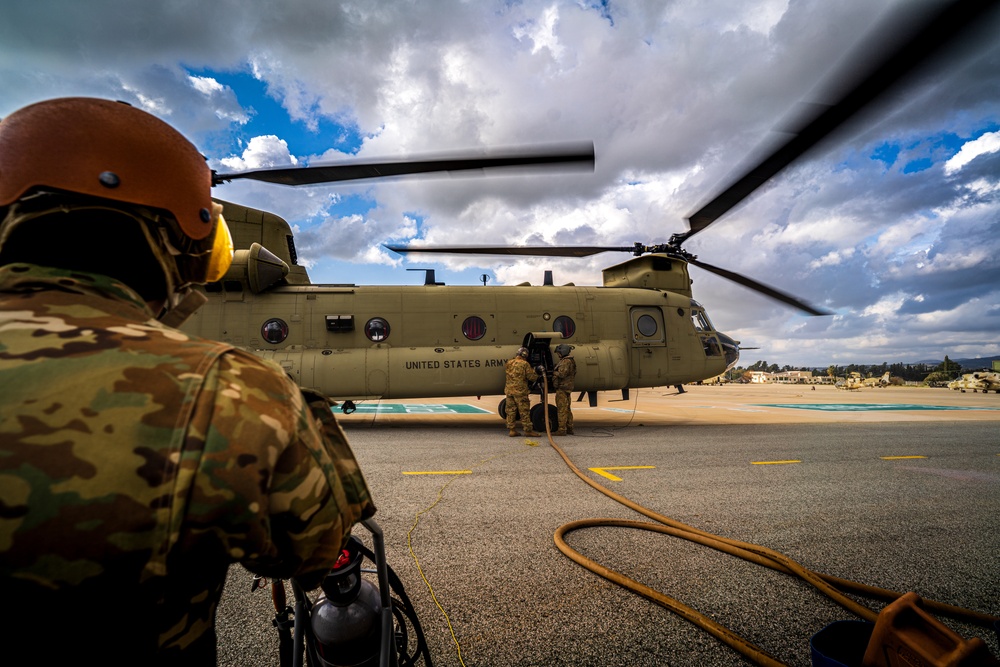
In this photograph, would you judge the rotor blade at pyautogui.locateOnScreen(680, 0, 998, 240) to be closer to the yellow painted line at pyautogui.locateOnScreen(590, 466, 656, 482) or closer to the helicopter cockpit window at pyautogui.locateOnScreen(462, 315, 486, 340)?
the yellow painted line at pyautogui.locateOnScreen(590, 466, 656, 482)

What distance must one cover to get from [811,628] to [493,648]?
5.15 ft

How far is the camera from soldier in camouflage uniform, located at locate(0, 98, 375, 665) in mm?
732

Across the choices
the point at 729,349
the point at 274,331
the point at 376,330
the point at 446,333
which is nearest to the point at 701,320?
the point at 729,349

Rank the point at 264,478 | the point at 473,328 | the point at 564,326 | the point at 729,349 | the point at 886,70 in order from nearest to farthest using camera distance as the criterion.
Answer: the point at 264,478 → the point at 886,70 → the point at 473,328 → the point at 564,326 → the point at 729,349

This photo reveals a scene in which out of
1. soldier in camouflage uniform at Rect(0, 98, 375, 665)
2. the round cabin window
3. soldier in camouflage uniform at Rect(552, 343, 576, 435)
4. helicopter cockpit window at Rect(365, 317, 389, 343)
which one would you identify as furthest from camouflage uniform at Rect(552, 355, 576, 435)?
soldier in camouflage uniform at Rect(0, 98, 375, 665)

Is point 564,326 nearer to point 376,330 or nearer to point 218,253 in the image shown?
point 376,330

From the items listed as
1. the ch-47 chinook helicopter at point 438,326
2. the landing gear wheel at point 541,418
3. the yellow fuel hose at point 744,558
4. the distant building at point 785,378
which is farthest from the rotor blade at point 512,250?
the distant building at point 785,378

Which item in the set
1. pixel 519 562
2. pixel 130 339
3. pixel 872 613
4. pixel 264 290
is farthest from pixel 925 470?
pixel 264 290

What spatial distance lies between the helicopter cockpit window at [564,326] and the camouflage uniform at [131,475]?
30.1ft

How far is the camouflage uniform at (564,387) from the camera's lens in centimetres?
881

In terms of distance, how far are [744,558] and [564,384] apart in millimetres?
5925

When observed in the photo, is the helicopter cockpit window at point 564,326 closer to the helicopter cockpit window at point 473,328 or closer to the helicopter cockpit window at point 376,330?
the helicopter cockpit window at point 473,328

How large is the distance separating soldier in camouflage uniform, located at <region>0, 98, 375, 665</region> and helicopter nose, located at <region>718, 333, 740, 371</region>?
11.5 meters

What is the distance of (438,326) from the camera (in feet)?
31.4
